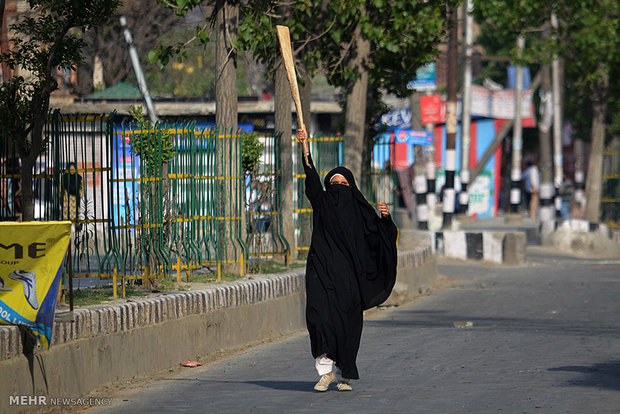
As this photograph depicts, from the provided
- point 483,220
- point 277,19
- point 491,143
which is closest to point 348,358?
point 277,19

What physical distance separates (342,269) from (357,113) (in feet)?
26.8

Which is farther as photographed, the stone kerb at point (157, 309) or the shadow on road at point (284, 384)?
the shadow on road at point (284, 384)

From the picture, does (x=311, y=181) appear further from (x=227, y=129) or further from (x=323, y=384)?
(x=227, y=129)

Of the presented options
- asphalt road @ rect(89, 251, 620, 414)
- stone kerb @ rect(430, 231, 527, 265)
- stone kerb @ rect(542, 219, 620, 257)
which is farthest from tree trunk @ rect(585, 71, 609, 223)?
asphalt road @ rect(89, 251, 620, 414)

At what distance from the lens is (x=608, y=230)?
87.4 ft

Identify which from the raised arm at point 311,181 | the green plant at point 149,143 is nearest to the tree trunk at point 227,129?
the green plant at point 149,143

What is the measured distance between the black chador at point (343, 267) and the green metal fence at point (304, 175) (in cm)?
671

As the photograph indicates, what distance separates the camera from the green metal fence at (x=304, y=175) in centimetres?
1588

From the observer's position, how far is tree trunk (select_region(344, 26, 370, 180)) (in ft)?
54.0

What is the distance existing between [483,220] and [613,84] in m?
11.7

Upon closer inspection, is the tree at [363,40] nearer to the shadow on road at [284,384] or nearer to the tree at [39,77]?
the tree at [39,77]

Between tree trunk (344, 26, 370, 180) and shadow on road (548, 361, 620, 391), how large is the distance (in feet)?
22.3

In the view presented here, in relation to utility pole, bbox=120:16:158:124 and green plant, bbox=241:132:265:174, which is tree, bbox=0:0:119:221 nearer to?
green plant, bbox=241:132:265:174

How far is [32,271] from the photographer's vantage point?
747 centimetres
